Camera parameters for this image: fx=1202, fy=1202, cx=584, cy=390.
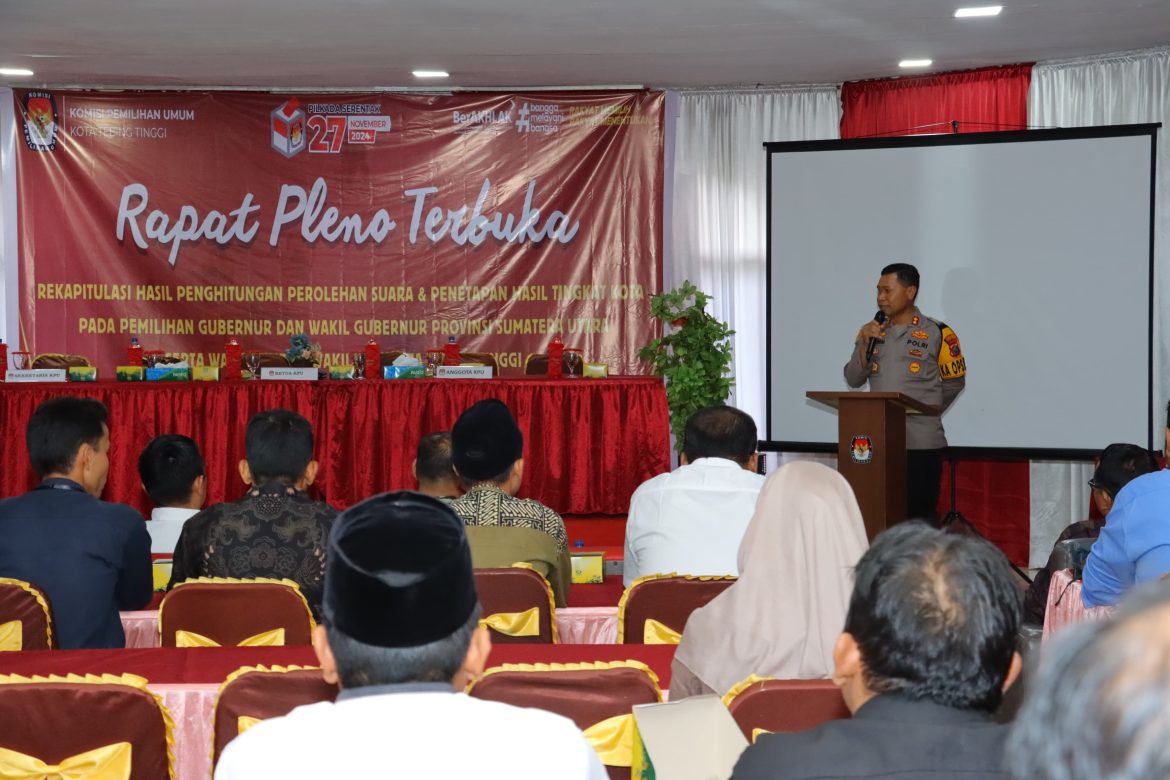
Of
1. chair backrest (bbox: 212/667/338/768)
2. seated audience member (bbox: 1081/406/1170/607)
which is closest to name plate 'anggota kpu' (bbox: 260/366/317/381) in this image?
seated audience member (bbox: 1081/406/1170/607)

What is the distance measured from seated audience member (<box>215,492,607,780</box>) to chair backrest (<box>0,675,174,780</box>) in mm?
570

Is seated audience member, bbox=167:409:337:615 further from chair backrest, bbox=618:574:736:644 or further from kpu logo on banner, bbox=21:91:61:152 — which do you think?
kpu logo on banner, bbox=21:91:61:152

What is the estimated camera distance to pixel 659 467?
5922 mm

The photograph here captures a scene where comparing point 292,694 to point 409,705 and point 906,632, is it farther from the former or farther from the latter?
point 906,632

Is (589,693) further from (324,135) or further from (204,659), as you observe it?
(324,135)

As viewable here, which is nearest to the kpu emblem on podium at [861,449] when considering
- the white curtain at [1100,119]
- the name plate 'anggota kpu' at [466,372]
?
the white curtain at [1100,119]

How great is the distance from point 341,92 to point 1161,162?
4.78 meters

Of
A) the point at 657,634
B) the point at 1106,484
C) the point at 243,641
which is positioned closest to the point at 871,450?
the point at 1106,484

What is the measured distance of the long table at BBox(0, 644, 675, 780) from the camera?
197cm

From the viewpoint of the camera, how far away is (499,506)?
295cm

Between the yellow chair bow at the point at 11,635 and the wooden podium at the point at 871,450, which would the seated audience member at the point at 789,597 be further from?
the wooden podium at the point at 871,450

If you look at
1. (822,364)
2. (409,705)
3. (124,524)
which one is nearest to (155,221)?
(822,364)

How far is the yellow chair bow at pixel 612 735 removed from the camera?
1711mm

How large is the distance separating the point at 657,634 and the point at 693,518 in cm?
62
